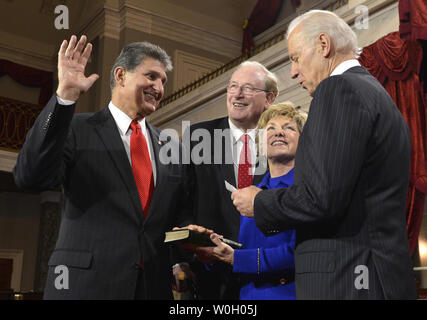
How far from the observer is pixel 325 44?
6.14 feet

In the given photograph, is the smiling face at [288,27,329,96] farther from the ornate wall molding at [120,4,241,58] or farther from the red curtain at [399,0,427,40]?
the ornate wall molding at [120,4,241,58]

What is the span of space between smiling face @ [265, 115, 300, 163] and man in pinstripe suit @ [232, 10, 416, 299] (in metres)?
0.61

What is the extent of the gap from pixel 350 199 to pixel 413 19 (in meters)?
4.60

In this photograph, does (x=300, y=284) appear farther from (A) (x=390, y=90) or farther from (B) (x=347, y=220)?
(A) (x=390, y=90)

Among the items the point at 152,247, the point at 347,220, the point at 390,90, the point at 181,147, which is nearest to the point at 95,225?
the point at 152,247

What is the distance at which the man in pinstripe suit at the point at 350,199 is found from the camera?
157 centimetres

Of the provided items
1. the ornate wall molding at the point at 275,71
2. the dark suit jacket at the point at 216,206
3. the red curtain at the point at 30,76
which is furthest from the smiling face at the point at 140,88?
the red curtain at the point at 30,76

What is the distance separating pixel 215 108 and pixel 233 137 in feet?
20.0

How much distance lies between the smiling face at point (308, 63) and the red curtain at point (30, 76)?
11.4 m

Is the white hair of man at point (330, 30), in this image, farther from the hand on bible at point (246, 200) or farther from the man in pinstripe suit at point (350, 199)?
the hand on bible at point (246, 200)

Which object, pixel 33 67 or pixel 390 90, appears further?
pixel 33 67

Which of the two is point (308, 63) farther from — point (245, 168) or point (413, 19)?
point (413, 19)

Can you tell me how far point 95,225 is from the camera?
199 centimetres
